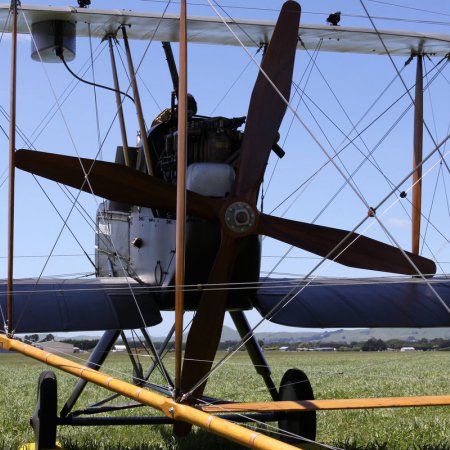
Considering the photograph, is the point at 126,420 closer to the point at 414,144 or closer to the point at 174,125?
the point at 174,125

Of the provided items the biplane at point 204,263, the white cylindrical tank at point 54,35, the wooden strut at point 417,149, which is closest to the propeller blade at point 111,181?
the biplane at point 204,263

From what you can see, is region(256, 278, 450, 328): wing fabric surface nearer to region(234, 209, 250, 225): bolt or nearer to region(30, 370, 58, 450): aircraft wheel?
region(234, 209, 250, 225): bolt

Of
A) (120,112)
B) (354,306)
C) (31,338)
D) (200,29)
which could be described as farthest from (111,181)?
(200,29)

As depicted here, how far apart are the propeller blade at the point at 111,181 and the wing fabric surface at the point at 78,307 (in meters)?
0.78

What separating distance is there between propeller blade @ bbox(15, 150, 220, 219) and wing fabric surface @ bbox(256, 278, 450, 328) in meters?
1.19

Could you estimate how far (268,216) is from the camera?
7.67 meters

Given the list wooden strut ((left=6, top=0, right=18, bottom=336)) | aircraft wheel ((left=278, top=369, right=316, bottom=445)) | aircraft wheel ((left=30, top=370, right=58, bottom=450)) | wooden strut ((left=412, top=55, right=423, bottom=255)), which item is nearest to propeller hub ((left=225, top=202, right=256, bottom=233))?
aircraft wheel ((left=278, top=369, right=316, bottom=445))

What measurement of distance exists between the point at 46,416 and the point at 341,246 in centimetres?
326

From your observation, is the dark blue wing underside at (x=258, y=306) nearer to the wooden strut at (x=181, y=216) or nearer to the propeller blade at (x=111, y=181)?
the propeller blade at (x=111, y=181)

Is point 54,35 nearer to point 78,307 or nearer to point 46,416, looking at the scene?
point 78,307

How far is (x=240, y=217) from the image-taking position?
7449 mm

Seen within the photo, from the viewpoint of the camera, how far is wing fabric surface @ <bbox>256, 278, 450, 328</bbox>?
26.3ft

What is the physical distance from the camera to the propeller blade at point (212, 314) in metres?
7.37

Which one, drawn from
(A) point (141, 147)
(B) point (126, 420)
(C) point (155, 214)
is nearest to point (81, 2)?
(A) point (141, 147)
